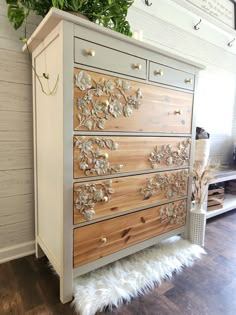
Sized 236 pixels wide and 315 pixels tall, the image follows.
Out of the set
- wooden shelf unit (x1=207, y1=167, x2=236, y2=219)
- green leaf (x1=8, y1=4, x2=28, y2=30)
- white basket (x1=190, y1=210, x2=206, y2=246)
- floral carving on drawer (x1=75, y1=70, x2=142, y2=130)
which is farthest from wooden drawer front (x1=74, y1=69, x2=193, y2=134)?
wooden shelf unit (x1=207, y1=167, x2=236, y2=219)

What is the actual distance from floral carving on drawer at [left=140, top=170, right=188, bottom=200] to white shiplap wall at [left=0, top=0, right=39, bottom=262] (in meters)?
0.82

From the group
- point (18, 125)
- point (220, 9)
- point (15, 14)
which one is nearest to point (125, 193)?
point (18, 125)

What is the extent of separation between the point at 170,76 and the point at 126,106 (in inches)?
17.4

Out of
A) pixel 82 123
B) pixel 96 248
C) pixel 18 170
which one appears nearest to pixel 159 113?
pixel 82 123

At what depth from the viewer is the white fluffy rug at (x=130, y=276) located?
3.51ft

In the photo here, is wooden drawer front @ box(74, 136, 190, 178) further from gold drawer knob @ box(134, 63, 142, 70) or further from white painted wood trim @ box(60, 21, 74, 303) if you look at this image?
gold drawer knob @ box(134, 63, 142, 70)

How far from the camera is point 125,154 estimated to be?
1222mm

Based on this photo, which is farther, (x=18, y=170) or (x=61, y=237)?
(x=18, y=170)

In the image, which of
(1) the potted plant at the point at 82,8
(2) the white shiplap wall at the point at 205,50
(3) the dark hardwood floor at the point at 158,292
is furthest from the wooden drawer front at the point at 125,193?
(2) the white shiplap wall at the point at 205,50

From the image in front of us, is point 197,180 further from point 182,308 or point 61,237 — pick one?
point 61,237

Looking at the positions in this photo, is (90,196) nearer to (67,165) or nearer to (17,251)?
(67,165)

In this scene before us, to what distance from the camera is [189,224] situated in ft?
5.49

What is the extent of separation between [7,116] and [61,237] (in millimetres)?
833

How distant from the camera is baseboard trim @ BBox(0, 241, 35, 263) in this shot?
54.6 inches
